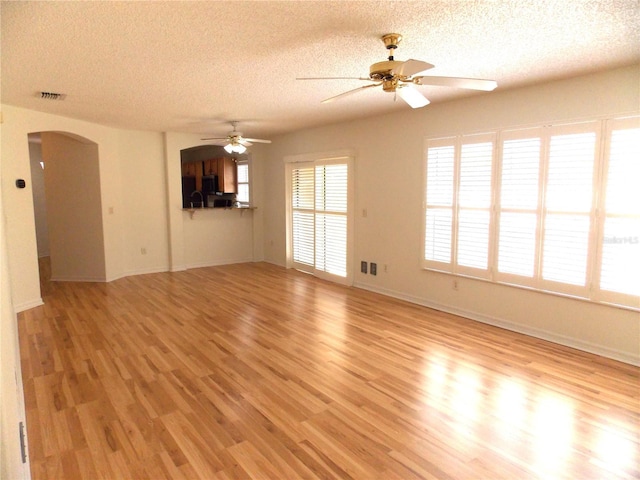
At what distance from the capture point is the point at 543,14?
7.98 feet

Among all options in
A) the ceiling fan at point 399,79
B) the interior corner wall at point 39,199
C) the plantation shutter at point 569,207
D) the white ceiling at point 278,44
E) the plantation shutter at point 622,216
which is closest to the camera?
the white ceiling at point 278,44

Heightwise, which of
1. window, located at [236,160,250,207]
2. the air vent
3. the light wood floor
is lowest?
the light wood floor

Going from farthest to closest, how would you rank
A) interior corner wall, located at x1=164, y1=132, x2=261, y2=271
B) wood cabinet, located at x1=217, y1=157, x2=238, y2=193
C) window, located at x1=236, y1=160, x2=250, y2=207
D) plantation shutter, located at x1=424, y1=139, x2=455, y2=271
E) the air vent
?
wood cabinet, located at x1=217, y1=157, x2=238, y2=193 < window, located at x1=236, y1=160, x2=250, y2=207 < interior corner wall, located at x1=164, y1=132, x2=261, y2=271 < plantation shutter, located at x1=424, y1=139, x2=455, y2=271 < the air vent

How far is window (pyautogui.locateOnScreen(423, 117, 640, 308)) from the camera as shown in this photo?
347cm

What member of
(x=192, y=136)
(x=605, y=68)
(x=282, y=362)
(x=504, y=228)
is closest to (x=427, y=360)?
(x=282, y=362)

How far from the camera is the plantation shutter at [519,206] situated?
404cm

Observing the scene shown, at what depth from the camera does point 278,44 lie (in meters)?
2.88

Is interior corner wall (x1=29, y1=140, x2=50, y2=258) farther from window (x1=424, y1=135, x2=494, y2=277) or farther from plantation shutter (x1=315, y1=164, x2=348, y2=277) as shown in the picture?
window (x1=424, y1=135, x2=494, y2=277)

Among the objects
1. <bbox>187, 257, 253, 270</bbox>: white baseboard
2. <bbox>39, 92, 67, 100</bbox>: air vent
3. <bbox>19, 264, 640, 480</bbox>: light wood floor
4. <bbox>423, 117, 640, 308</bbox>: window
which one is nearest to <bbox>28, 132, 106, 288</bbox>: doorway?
<bbox>187, 257, 253, 270</bbox>: white baseboard

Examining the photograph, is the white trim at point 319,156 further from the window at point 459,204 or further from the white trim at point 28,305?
the white trim at point 28,305

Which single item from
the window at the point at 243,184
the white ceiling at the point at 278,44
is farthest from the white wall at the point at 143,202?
the white ceiling at the point at 278,44

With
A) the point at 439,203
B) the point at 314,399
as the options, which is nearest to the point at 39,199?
the point at 439,203

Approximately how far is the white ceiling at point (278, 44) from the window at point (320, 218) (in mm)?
2108

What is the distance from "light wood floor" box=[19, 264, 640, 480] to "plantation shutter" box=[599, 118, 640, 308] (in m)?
0.73
